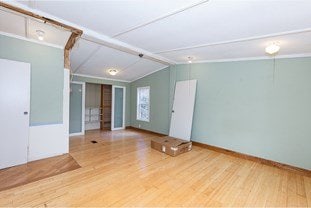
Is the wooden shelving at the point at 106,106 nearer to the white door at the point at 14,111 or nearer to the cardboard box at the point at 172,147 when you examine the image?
the cardboard box at the point at 172,147

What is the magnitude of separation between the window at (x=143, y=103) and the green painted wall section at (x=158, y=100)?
0.65 ft

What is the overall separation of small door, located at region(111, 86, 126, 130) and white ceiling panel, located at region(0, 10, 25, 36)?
3806 millimetres

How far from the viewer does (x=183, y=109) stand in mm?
4754

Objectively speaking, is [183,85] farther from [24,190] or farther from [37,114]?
[24,190]

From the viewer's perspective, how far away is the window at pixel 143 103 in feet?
20.6

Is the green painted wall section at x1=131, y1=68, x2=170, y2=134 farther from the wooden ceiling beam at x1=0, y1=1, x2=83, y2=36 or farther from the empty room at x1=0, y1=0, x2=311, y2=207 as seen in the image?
the wooden ceiling beam at x1=0, y1=1, x2=83, y2=36

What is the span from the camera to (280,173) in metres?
3.01

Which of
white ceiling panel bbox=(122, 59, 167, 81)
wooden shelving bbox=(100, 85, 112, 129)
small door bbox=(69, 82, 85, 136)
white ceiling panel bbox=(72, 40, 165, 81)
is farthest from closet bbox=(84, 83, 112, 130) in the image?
white ceiling panel bbox=(122, 59, 167, 81)

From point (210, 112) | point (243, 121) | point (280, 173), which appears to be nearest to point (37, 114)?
point (210, 112)

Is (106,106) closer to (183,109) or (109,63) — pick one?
(109,63)

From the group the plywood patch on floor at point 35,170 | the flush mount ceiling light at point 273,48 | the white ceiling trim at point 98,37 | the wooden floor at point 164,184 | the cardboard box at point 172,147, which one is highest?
the white ceiling trim at point 98,37

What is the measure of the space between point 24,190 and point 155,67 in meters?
4.52

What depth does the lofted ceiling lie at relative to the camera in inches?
77.5

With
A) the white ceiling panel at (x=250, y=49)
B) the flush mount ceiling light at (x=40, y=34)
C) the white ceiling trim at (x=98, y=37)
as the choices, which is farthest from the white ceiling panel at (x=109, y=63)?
the white ceiling panel at (x=250, y=49)
